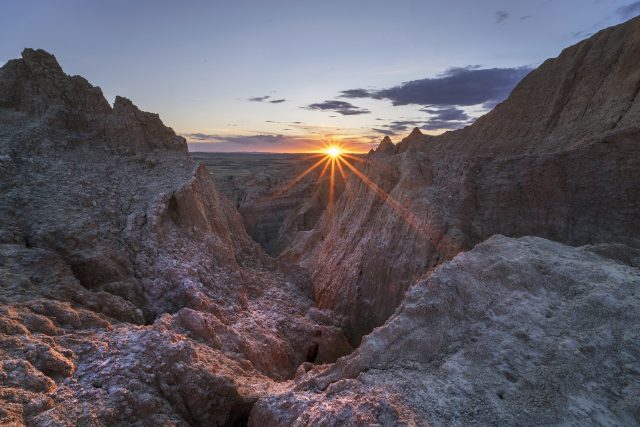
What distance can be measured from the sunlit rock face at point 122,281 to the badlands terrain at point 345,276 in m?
0.05

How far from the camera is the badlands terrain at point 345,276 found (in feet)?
21.4

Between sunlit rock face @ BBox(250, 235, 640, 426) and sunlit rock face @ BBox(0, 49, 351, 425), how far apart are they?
2.14 meters

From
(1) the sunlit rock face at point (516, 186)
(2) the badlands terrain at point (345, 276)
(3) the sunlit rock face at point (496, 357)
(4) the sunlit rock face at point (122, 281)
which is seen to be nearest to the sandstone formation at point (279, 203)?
(2) the badlands terrain at point (345, 276)

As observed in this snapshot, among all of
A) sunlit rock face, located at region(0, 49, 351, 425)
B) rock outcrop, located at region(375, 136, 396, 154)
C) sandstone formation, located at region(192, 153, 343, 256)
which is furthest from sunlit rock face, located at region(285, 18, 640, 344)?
sandstone formation, located at region(192, 153, 343, 256)

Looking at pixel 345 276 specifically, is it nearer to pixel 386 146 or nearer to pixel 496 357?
pixel 496 357

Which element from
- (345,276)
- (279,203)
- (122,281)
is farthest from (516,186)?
(279,203)

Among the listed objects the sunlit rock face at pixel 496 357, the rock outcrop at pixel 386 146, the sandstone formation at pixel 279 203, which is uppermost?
the rock outcrop at pixel 386 146

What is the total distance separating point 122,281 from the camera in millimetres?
10703

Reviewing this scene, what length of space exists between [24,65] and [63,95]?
1.53 metres

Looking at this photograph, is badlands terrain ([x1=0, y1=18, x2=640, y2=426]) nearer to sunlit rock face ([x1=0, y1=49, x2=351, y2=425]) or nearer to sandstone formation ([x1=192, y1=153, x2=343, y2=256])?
sunlit rock face ([x1=0, y1=49, x2=351, y2=425])

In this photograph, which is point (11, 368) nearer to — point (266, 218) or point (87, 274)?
point (87, 274)

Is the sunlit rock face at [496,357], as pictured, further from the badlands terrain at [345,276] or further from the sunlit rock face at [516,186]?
the sunlit rock face at [516,186]

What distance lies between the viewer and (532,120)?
17625 mm

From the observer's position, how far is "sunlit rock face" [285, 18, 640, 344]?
509 inches
